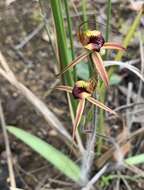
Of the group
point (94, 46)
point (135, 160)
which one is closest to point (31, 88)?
point (135, 160)

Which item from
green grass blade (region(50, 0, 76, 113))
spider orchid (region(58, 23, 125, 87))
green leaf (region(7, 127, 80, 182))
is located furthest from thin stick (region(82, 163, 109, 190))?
spider orchid (region(58, 23, 125, 87))

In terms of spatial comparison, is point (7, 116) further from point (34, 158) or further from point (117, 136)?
point (117, 136)

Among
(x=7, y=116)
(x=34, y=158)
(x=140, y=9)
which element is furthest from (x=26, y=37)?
(x=140, y=9)

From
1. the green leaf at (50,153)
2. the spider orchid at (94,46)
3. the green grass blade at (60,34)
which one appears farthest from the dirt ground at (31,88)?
the spider orchid at (94,46)

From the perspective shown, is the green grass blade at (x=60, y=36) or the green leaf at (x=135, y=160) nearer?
the green grass blade at (x=60, y=36)

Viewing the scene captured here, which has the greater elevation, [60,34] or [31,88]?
[60,34]

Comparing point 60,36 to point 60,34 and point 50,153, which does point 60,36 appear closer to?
point 60,34

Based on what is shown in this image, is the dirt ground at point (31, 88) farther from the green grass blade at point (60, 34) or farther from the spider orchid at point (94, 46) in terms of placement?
the spider orchid at point (94, 46)
